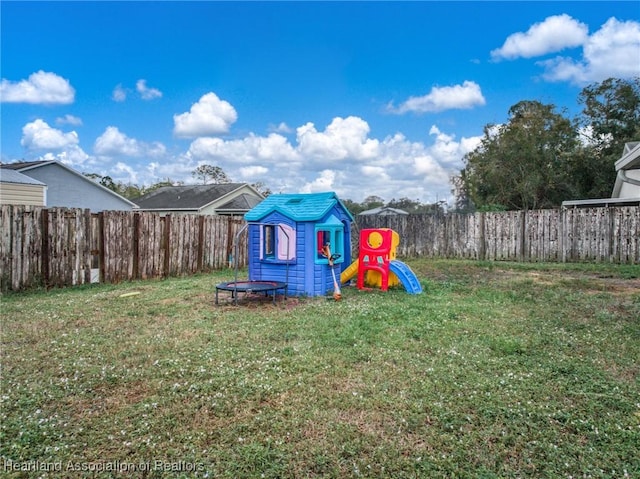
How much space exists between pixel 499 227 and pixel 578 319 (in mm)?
9247

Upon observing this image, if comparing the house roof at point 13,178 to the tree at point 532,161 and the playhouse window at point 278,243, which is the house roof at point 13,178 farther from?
the tree at point 532,161

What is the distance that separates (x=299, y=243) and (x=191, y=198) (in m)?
21.0

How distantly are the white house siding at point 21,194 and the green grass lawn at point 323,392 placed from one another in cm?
936

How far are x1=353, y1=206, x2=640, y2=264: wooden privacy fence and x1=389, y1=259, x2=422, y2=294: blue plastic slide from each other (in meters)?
7.72

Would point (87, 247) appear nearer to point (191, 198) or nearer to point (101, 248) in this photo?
point (101, 248)

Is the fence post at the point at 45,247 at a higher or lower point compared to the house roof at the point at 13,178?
lower

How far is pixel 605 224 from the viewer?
1280cm

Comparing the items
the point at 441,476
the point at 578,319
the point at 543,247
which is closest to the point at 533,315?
the point at 578,319

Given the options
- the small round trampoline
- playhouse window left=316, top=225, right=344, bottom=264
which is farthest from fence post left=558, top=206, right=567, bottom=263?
the small round trampoline

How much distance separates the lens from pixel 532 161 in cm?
2233

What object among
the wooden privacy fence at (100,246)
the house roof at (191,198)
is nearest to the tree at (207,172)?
the house roof at (191,198)

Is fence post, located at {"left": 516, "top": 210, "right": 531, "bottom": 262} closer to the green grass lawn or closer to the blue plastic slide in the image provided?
the blue plastic slide

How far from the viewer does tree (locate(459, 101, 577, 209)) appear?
22.3 metres

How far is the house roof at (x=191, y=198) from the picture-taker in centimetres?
2602
